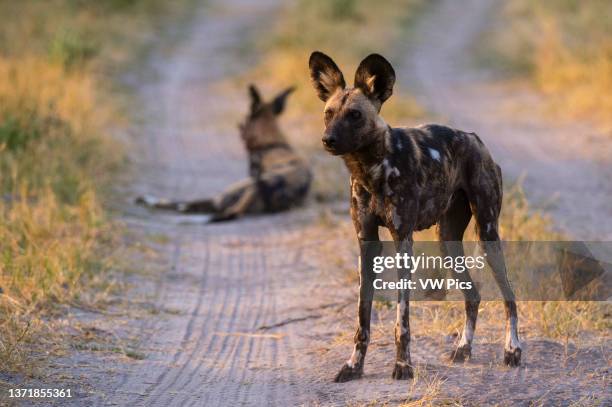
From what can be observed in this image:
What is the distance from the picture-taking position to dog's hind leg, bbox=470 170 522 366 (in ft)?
14.0

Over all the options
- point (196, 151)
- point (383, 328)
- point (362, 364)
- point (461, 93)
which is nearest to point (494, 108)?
point (461, 93)

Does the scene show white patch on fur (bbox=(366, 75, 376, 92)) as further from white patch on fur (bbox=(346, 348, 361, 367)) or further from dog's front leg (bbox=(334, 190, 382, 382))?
white patch on fur (bbox=(346, 348, 361, 367))

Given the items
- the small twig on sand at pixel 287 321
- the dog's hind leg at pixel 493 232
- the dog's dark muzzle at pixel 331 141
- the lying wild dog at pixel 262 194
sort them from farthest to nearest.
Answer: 1. the lying wild dog at pixel 262 194
2. the small twig on sand at pixel 287 321
3. the dog's hind leg at pixel 493 232
4. the dog's dark muzzle at pixel 331 141

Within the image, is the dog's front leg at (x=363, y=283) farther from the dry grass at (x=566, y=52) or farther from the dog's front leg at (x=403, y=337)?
the dry grass at (x=566, y=52)

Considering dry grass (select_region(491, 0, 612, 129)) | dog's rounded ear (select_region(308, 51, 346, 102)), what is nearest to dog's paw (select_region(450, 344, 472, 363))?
dog's rounded ear (select_region(308, 51, 346, 102))

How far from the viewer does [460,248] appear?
14.5ft

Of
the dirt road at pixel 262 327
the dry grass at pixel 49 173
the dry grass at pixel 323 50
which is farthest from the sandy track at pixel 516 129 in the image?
the dry grass at pixel 49 173

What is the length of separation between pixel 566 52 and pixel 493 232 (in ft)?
28.7

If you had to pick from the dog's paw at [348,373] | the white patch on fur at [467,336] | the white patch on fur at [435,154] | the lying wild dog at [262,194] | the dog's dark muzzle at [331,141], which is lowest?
the dog's paw at [348,373]

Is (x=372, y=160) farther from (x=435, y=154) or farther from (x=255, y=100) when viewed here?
(x=255, y=100)

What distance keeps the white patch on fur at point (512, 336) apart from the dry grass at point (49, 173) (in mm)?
1976

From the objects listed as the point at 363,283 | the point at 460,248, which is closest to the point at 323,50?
the point at 460,248

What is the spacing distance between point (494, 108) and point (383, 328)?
760 cm

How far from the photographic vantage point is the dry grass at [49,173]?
5.08 meters
